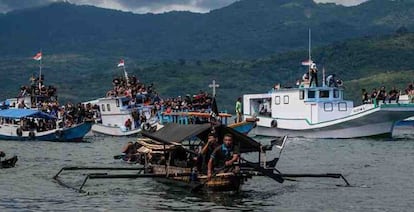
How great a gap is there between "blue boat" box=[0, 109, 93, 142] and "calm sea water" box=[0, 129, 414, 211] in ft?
65.6

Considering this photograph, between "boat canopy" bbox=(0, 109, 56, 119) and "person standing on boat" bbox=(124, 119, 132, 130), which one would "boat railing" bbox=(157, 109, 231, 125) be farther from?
"boat canopy" bbox=(0, 109, 56, 119)

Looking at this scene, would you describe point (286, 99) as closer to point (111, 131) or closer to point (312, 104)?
point (312, 104)

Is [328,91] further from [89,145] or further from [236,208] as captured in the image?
[236,208]

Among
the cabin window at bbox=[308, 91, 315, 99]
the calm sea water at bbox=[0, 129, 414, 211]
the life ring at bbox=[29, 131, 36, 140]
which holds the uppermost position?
the cabin window at bbox=[308, 91, 315, 99]

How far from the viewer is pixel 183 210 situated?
35875 mm

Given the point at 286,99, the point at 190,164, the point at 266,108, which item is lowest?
the point at 190,164

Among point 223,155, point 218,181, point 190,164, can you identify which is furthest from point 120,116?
point 218,181

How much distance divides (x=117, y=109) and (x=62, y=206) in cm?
6240

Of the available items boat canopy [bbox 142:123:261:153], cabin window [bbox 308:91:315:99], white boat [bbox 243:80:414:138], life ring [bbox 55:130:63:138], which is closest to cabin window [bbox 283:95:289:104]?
white boat [bbox 243:80:414:138]

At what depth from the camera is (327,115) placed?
8781cm

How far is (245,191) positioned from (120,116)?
58322 mm

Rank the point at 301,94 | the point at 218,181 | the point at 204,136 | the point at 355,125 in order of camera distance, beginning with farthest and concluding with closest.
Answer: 1. the point at 301,94
2. the point at 355,125
3. the point at 204,136
4. the point at 218,181

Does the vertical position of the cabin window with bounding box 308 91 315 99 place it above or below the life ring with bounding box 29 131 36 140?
above

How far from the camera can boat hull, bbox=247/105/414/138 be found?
8388cm
